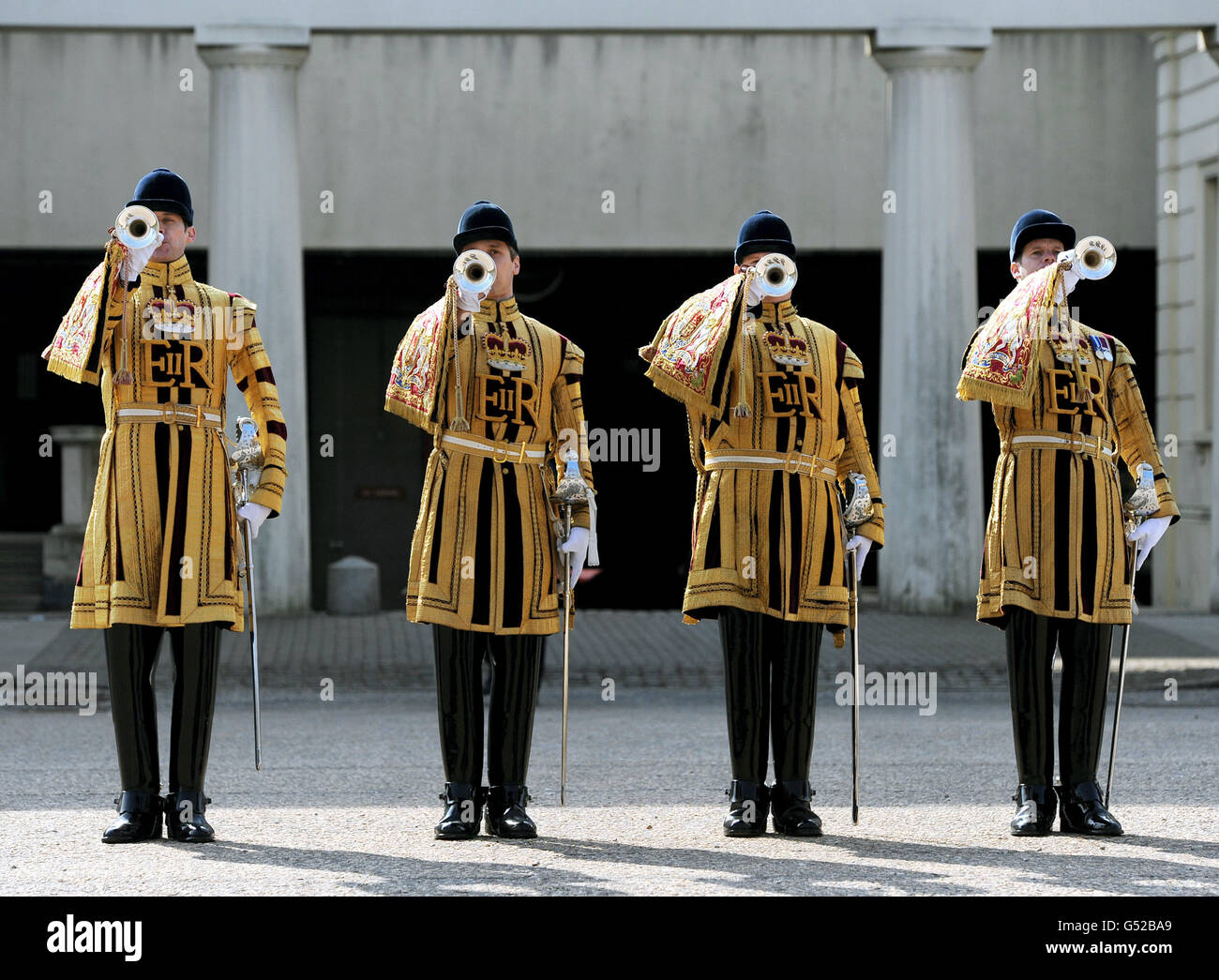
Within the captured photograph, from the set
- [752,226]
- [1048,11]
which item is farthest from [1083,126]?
[752,226]

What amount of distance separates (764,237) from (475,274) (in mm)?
1046

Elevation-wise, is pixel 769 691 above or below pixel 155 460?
below

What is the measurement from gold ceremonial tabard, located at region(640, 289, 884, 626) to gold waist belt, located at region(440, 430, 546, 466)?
538 millimetres

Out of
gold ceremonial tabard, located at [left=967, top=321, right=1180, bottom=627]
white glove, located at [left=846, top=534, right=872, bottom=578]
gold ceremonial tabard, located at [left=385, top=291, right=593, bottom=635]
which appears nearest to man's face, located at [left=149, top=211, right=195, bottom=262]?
gold ceremonial tabard, located at [left=385, top=291, right=593, bottom=635]

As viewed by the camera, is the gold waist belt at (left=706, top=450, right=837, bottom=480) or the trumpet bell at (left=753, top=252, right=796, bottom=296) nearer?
the trumpet bell at (left=753, top=252, right=796, bottom=296)

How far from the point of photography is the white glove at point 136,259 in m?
6.29

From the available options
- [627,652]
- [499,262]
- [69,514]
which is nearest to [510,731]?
[499,262]

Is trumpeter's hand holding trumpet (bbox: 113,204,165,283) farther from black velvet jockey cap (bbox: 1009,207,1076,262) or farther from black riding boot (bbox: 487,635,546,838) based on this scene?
black velvet jockey cap (bbox: 1009,207,1076,262)

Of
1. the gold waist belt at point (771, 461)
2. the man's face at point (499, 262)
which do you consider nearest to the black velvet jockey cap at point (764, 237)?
the gold waist belt at point (771, 461)

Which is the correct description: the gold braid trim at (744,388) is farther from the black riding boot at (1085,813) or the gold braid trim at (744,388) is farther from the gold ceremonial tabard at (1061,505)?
the black riding boot at (1085,813)

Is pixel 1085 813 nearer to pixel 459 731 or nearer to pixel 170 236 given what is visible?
pixel 459 731

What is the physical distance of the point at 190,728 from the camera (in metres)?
6.52

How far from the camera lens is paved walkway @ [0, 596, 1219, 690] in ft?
41.0
